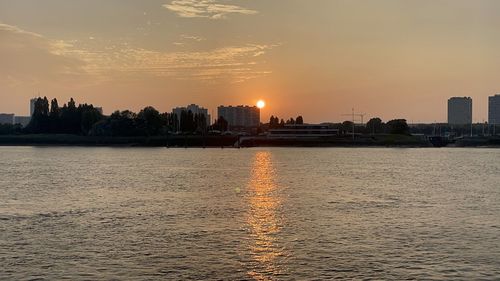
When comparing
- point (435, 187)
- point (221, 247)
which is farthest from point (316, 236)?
point (435, 187)

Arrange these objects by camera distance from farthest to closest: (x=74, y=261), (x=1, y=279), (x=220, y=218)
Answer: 1. (x=220, y=218)
2. (x=74, y=261)
3. (x=1, y=279)

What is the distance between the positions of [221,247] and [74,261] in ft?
29.2

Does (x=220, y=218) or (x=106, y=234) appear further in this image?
(x=220, y=218)

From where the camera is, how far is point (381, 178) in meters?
96.8

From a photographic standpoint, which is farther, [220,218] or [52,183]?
[52,183]

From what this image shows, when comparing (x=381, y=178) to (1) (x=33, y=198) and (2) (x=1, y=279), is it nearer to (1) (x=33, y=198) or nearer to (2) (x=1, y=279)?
(1) (x=33, y=198)

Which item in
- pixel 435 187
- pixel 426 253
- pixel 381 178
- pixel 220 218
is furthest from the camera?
pixel 381 178

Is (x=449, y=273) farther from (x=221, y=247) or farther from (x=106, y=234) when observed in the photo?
(x=106, y=234)

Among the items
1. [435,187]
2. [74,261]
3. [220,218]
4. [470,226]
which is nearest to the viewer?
[74,261]

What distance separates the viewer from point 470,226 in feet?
145

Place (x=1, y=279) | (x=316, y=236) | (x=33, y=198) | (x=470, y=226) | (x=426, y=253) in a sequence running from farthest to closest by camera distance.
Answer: (x=33, y=198) < (x=470, y=226) < (x=316, y=236) < (x=426, y=253) < (x=1, y=279)

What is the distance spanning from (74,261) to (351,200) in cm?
3657

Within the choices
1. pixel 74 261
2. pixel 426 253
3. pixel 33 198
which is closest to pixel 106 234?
pixel 74 261

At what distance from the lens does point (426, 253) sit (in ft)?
113
